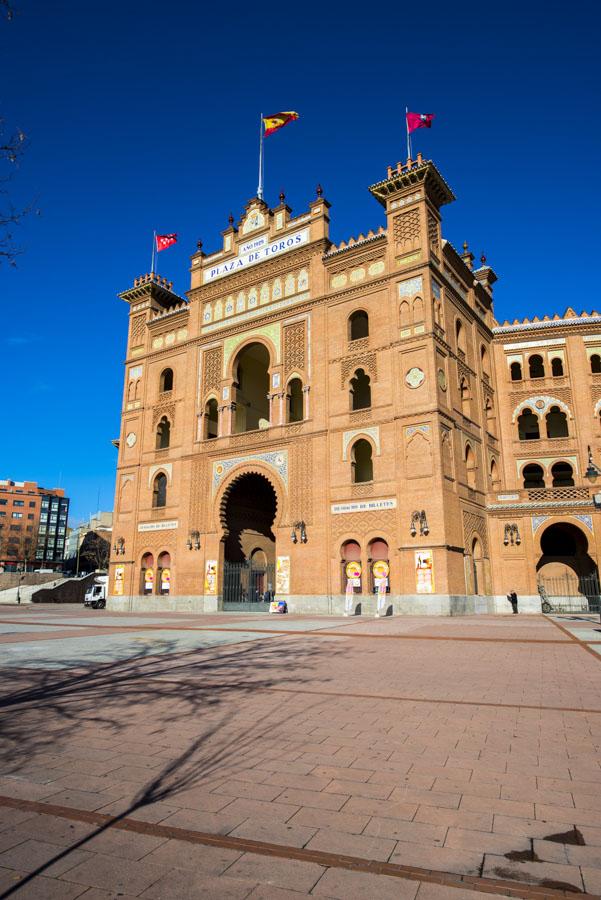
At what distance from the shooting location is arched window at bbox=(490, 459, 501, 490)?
100ft

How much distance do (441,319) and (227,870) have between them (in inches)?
1036

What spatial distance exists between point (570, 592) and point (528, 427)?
9517mm

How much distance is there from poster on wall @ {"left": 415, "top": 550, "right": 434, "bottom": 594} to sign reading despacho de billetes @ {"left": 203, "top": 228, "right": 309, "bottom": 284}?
55.5 ft

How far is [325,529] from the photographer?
26.5 m

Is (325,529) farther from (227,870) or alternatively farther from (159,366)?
(227,870)

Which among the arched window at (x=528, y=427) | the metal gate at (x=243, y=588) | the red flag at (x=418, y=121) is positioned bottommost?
the metal gate at (x=243, y=588)

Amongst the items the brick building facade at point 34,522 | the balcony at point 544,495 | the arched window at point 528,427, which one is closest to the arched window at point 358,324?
the arched window at point 528,427

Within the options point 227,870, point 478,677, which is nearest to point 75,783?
point 227,870

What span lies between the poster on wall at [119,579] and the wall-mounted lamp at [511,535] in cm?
2073

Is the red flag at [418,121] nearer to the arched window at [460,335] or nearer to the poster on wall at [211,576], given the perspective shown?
the arched window at [460,335]

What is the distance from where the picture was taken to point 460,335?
29750 millimetres

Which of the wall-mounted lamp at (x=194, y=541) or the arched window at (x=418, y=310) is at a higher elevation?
the arched window at (x=418, y=310)

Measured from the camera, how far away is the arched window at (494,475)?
30536 mm

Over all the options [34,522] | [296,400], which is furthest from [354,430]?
[34,522]
